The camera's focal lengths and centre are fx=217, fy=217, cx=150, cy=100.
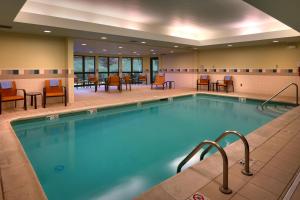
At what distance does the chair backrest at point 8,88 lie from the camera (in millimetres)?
5794

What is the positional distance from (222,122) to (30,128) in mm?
4674

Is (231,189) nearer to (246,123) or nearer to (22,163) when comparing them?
(22,163)

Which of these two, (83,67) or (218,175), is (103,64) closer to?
(83,67)

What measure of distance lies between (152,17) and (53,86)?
145 inches

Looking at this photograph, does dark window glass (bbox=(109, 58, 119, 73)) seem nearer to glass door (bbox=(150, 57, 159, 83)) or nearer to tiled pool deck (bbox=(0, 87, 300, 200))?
glass door (bbox=(150, 57, 159, 83))

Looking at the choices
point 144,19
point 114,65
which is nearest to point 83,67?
point 114,65

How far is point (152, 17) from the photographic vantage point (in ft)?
20.6

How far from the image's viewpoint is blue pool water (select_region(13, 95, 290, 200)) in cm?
272

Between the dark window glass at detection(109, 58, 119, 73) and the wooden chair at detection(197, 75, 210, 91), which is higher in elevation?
the dark window glass at detection(109, 58, 119, 73)

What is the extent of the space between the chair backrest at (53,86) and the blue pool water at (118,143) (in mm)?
1367

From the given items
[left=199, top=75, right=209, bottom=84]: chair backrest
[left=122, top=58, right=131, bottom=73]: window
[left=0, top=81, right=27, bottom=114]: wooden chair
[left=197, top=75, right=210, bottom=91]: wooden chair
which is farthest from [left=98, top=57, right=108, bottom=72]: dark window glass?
[left=0, top=81, right=27, bottom=114]: wooden chair

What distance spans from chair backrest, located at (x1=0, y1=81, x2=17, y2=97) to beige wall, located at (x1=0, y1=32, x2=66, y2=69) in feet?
1.59

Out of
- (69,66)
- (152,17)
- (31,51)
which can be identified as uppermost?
(152,17)

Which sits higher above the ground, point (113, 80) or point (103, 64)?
point (103, 64)
